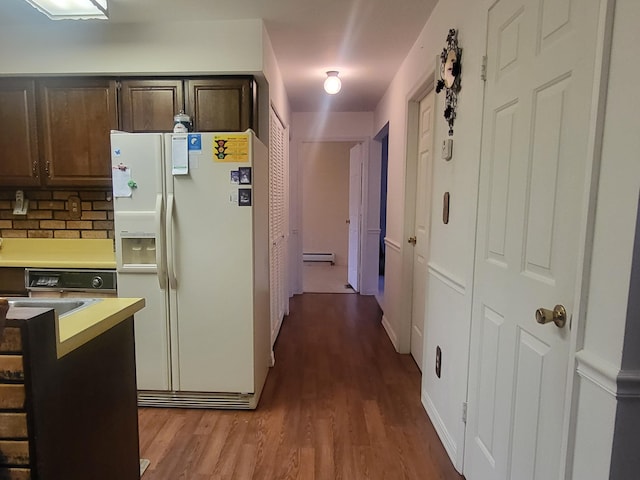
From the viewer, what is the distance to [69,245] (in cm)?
270

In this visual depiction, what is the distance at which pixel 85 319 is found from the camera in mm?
1172

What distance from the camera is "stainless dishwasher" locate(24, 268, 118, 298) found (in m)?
2.25

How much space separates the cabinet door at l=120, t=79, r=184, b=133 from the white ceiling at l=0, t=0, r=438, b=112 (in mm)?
347

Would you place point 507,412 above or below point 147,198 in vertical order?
below

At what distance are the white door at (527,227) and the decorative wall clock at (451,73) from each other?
33 cm

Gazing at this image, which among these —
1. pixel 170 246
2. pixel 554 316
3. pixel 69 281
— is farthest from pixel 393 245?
pixel 69 281

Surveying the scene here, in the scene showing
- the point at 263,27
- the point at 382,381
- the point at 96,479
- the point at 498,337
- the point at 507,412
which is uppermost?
the point at 263,27

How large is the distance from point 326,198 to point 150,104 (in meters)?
5.19

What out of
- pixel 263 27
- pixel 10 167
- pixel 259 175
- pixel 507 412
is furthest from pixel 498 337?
pixel 10 167

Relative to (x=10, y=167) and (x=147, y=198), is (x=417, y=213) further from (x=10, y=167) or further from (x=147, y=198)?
(x=10, y=167)

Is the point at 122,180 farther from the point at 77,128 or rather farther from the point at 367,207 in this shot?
the point at 367,207

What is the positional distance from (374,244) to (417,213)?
1.85 metres

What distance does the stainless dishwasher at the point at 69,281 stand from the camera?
2.25 m

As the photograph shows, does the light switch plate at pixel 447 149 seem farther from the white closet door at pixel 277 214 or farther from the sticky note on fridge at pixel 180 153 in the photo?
the sticky note on fridge at pixel 180 153
